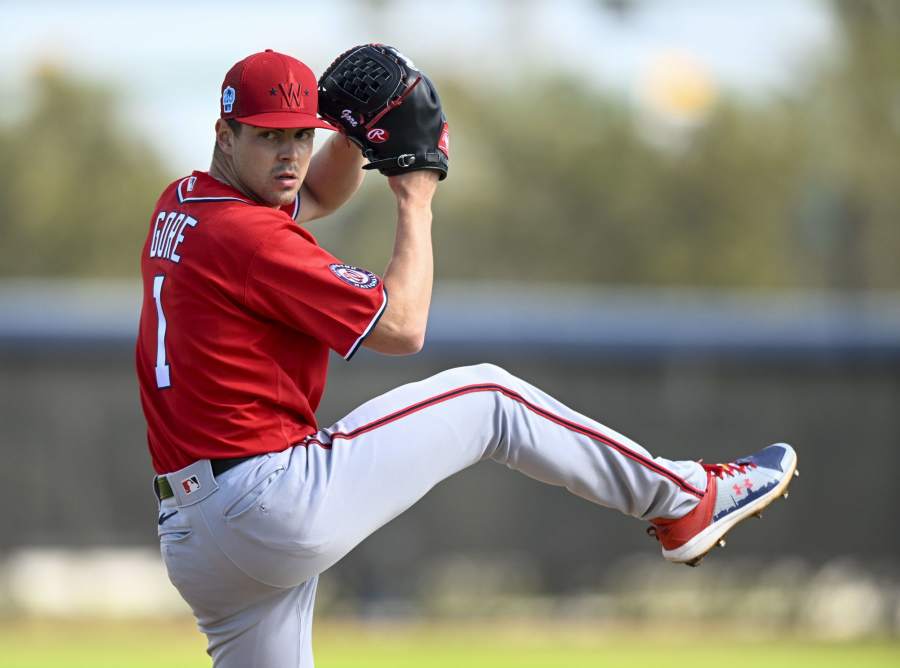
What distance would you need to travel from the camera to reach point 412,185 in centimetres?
334

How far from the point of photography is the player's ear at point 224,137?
3293 millimetres

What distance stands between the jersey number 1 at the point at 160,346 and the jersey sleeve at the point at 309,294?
24 centimetres

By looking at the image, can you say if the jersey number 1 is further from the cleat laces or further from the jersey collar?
the cleat laces

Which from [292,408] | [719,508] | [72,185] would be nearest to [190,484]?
[292,408]

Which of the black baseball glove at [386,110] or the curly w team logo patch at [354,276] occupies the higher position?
the black baseball glove at [386,110]

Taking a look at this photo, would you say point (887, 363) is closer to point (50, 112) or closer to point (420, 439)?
point (420, 439)

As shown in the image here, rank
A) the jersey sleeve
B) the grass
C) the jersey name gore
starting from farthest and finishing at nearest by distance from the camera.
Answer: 1. the grass
2. the jersey name gore
3. the jersey sleeve

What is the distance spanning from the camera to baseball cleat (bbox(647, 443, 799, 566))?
3285mm

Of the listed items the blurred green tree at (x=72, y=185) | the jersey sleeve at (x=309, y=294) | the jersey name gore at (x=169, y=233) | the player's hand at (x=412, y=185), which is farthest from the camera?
the blurred green tree at (x=72, y=185)

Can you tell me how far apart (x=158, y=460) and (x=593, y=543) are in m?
6.57

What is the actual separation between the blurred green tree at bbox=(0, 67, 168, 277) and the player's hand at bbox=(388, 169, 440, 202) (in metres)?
25.1

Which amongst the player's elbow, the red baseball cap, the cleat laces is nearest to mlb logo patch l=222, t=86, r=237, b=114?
the red baseball cap

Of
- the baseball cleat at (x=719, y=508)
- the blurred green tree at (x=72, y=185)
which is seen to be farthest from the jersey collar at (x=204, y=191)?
the blurred green tree at (x=72, y=185)

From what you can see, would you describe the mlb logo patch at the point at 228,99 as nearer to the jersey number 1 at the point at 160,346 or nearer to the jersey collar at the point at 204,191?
the jersey collar at the point at 204,191
